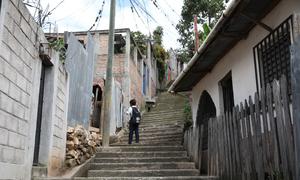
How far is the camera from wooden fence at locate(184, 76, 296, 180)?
148 inches

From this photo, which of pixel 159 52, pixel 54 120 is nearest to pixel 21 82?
pixel 54 120

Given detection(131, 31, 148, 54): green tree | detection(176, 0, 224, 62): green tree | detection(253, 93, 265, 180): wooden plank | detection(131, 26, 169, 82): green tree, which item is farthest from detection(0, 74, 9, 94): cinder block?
detection(131, 26, 169, 82): green tree

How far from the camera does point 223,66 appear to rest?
8047mm

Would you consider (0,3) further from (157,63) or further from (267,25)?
(157,63)

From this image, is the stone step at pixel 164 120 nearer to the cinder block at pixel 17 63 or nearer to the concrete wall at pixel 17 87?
the concrete wall at pixel 17 87

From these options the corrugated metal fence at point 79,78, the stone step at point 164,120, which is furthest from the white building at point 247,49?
the stone step at point 164,120

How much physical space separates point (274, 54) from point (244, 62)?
115 cm

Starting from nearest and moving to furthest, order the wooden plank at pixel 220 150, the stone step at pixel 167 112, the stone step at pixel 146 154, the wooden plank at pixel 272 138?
the wooden plank at pixel 272 138 < the wooden plank at pixel 220 150 < the stone step at pixel 146 154 < the stone step at pixel 167 112

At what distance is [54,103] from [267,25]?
4.02 meters

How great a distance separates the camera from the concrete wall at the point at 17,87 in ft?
13.9

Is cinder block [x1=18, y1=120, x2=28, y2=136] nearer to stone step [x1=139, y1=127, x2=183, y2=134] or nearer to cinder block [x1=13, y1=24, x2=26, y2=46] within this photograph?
cinder block [x1=13, y1=24, x2=26, y2=46]

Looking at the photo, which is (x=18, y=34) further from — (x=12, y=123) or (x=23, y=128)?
(x=23, y=128)

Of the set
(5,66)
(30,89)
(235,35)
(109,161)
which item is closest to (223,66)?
(235,35)

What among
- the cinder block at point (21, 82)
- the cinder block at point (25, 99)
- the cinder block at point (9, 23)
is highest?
the cinder block at point (9, 23)
